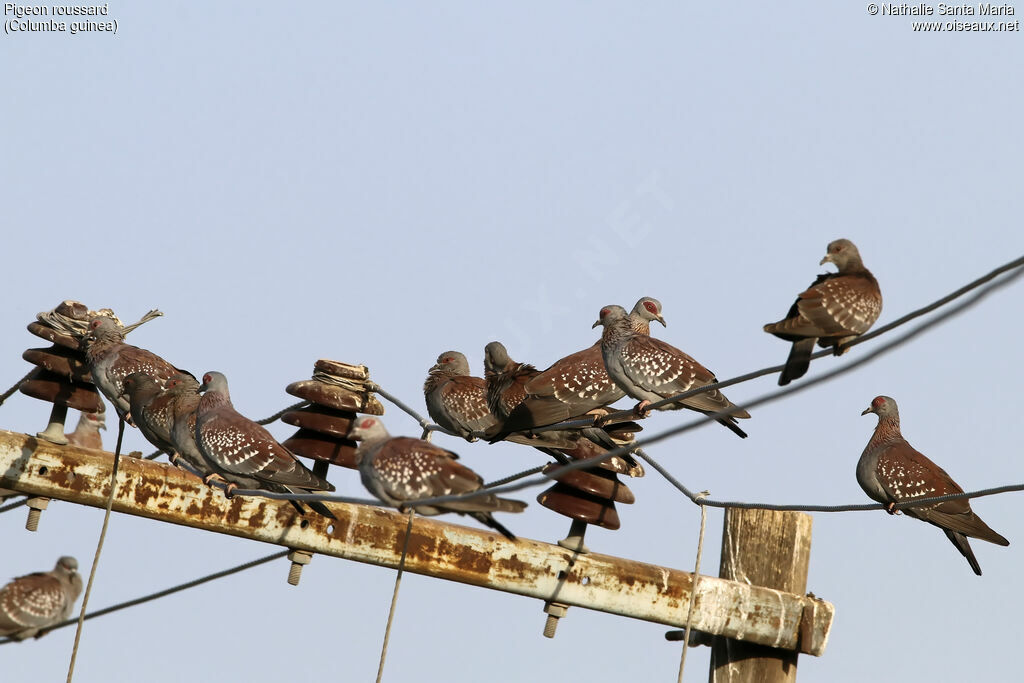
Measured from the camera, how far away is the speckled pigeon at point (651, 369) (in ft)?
29.3

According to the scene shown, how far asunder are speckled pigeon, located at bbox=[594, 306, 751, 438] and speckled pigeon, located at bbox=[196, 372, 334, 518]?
2.18 metres

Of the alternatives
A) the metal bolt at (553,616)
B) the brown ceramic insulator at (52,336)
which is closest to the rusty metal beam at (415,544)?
the metal bolt at (553,616)

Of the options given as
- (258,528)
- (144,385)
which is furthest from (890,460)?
(144,385)

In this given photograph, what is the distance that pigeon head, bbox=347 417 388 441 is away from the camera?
792 centimetres

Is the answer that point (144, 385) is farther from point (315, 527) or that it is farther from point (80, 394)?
point (315, 527)

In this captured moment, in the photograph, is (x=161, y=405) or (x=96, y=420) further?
(x=96, y=420)

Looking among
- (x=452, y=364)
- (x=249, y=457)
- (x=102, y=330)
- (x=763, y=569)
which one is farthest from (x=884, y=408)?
(x=102, y=330)

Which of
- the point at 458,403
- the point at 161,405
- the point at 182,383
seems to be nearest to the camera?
the point at 161,405

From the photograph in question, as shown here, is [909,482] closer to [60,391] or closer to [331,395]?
[331,395]

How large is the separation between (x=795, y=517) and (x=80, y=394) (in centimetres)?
464

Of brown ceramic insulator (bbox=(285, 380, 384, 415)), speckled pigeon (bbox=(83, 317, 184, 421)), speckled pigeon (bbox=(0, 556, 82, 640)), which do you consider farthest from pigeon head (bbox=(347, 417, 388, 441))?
speckled pigeon (bbox=(0, 556, 82, 640))

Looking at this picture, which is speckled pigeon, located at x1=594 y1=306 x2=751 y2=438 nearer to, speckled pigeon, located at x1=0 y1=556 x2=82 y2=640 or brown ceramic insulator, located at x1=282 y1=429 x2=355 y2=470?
brown ceramic insulator, located at x1=282 y1=429 x2=355 y2=470

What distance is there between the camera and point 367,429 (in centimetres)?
797

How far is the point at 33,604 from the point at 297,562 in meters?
2.67
